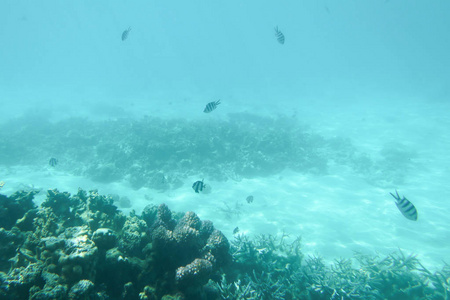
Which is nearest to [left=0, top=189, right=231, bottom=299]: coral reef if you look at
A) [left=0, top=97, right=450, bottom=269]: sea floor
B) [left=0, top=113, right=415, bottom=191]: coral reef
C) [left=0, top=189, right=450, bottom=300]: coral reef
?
[left=0, top=189, right=450, bottom=300]: coral reef

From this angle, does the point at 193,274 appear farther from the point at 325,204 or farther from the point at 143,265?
the point at 325,204

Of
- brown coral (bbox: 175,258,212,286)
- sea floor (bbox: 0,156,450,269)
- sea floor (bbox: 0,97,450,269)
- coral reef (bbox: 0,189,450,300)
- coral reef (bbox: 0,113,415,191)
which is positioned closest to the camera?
coral reef (bbox: 0,189,450,300)

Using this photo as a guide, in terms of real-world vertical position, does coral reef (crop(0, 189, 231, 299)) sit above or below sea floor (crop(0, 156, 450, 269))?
below

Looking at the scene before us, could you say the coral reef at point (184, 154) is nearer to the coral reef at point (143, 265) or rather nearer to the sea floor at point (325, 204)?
the sea floor at point (325, 204)

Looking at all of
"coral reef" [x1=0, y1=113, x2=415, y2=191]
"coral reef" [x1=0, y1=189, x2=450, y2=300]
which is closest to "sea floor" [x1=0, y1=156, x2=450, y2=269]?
"coral reef" [x1=0, y1=113, x2=415, y2=191]

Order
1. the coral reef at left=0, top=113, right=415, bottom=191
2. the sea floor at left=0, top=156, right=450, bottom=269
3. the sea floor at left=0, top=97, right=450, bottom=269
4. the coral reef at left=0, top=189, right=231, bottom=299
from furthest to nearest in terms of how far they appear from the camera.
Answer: the coral reef at left=0, top=113, right=415, bottom=191 → the sea floor at left=0, top=97, right=450, bottom=269 → the sea floor at left=0, top=156, right=450, bottom=269 → the coral reef at left=0, top=189, right=231, bottom=299

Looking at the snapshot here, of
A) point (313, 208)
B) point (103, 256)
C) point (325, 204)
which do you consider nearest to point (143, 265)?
point (103, 256)

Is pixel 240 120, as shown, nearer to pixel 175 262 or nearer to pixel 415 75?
pixel 175 262

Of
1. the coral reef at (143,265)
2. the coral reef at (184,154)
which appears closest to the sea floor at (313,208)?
the coral reef at (184,154)

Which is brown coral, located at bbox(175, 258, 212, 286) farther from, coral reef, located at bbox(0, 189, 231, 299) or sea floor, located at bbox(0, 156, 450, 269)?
sea floor, located at bbox(0, 156, 450, 269)

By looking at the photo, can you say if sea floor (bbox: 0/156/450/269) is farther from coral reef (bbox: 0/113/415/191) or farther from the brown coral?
the brown coral

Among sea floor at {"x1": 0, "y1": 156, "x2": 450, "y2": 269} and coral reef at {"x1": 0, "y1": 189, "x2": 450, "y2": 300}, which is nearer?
coral reef at {"x1": 0, "y1": 189, "x2": 450, "y2": 300}

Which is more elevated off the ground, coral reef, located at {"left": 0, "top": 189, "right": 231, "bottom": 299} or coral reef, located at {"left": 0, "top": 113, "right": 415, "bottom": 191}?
coral reef, located at {"left": 0, "top": 113, "right": 415, "bottom": 191}

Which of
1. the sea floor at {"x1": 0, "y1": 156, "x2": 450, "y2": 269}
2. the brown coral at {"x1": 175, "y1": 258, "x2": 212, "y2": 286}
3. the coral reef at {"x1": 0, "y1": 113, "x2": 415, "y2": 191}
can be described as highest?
the coral reef at {"x1": 0, "y1": 113, "x2": 415, "y2": 191}
